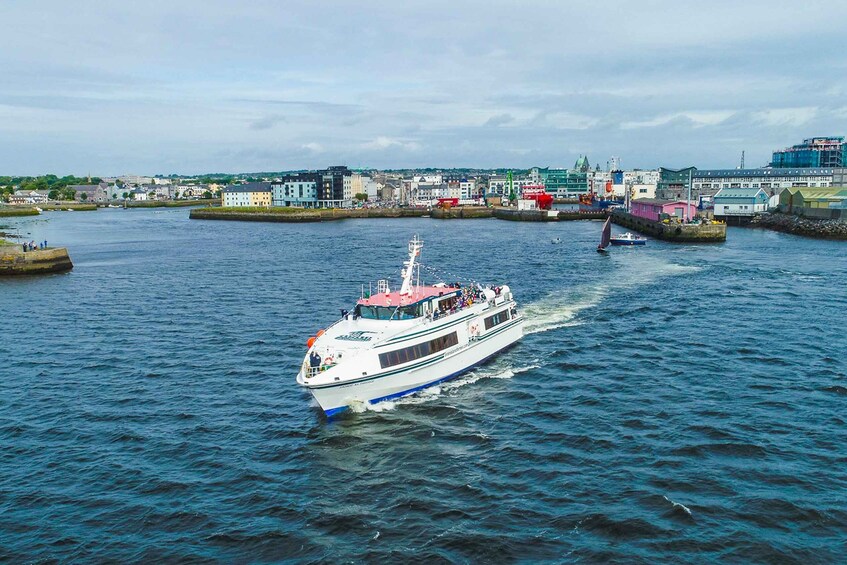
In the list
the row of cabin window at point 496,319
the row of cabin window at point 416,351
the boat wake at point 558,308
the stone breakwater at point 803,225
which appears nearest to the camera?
the row of cabin window at point 416,351

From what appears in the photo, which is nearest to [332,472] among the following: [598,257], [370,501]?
[370,501]

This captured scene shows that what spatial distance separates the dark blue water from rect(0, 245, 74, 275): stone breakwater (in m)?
20.1

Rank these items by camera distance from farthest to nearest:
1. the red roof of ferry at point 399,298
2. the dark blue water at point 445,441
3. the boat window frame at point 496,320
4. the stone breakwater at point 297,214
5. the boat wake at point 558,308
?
the stone breakwater at point 297,214 → the boat wake at point 558,308 → the boat window frame at point 496,320 → the red roof of ferry at point 399,298 → the dark blue water at point 445,441

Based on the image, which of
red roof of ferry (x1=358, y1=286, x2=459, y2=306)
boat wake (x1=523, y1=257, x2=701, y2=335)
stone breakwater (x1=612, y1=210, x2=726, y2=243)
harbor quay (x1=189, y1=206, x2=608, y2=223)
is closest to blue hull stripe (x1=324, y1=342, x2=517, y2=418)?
red roof of ferry (x1=358, y1=286, x2=459, y2=306)

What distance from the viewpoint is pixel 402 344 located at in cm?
3139

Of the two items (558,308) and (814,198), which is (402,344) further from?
(814,198)

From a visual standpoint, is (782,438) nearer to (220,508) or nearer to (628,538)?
(628,538)

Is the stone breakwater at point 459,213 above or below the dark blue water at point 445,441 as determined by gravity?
above

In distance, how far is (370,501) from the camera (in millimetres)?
Result: 22625

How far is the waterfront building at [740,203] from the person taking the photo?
5290 inches

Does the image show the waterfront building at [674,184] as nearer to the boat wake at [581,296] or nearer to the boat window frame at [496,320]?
the boat wake at [581,296]

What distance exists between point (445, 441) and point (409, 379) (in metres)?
4.97

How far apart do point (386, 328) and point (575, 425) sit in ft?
31.9

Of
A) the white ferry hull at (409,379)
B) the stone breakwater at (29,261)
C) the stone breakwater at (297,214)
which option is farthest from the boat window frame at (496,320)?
the stone breakwater at (297,214)
